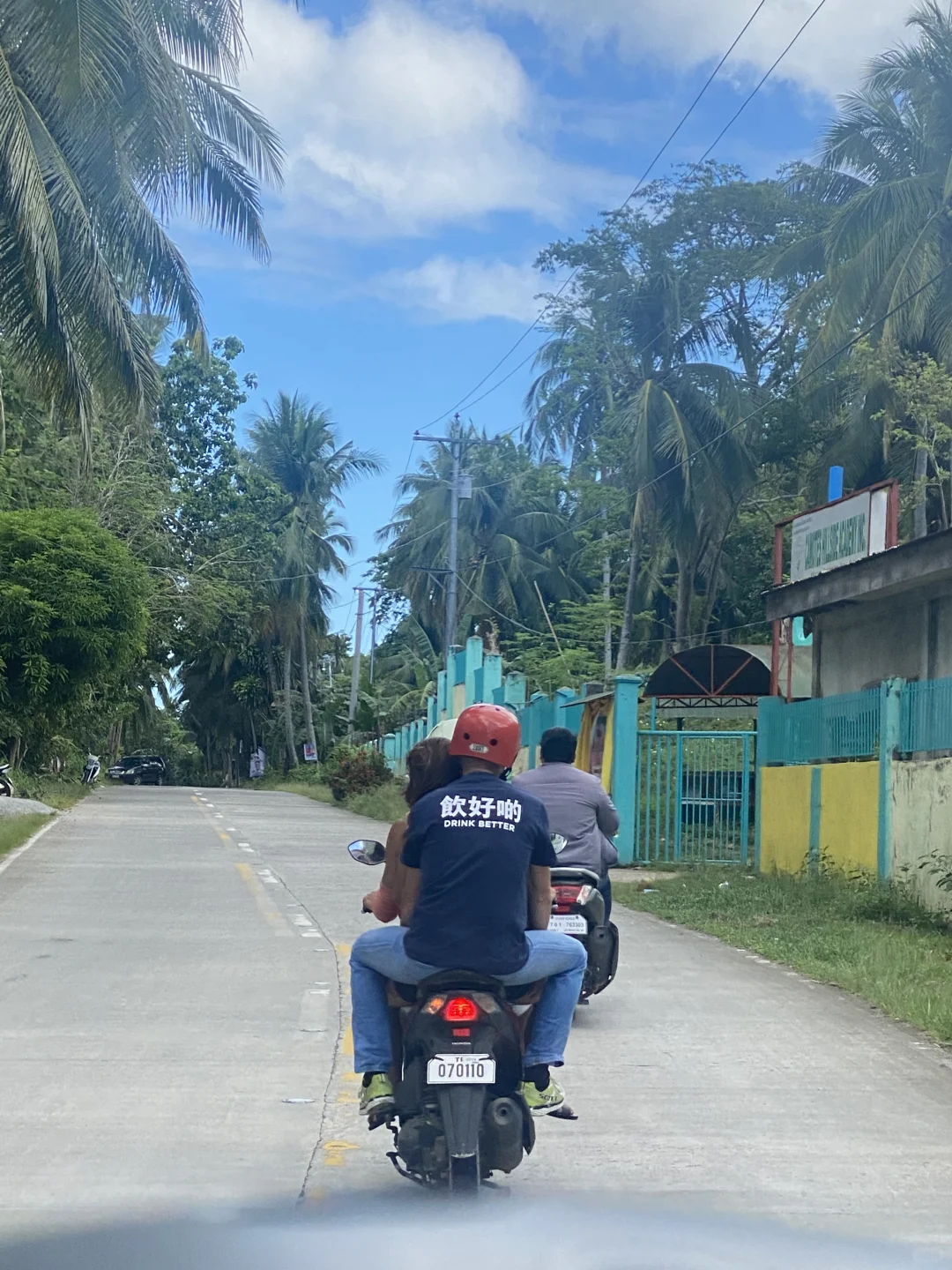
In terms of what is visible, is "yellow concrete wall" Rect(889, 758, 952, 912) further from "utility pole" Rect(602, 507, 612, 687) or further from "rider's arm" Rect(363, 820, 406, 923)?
"utility pole" Rect(602, 507, 612, 687)

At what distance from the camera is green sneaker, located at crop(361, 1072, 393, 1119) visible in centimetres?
532

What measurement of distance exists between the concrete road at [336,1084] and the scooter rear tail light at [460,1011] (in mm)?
1023

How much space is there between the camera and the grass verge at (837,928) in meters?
10.4

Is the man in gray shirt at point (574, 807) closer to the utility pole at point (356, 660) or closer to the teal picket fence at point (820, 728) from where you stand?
the teal picket fence at point (820, 728)

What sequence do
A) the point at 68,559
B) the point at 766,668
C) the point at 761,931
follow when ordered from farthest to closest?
the point at 68,559, the point at 766,668, the point at 761,931

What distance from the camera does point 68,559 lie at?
2692 cm

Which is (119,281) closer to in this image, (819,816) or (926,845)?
(819,816)

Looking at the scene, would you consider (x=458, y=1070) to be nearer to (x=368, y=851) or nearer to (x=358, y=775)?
(x=368, y=851)

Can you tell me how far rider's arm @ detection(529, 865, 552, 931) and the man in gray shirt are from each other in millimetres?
3717

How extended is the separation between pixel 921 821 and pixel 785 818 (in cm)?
455

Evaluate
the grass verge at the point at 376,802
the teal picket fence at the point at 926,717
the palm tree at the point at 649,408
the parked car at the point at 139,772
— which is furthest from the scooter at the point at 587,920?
the parked car at the point at 139,772

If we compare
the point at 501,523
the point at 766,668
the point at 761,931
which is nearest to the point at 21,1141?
the point at 761,931

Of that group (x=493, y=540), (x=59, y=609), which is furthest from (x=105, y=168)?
(x=493, y=540)

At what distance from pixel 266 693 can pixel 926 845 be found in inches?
2290
